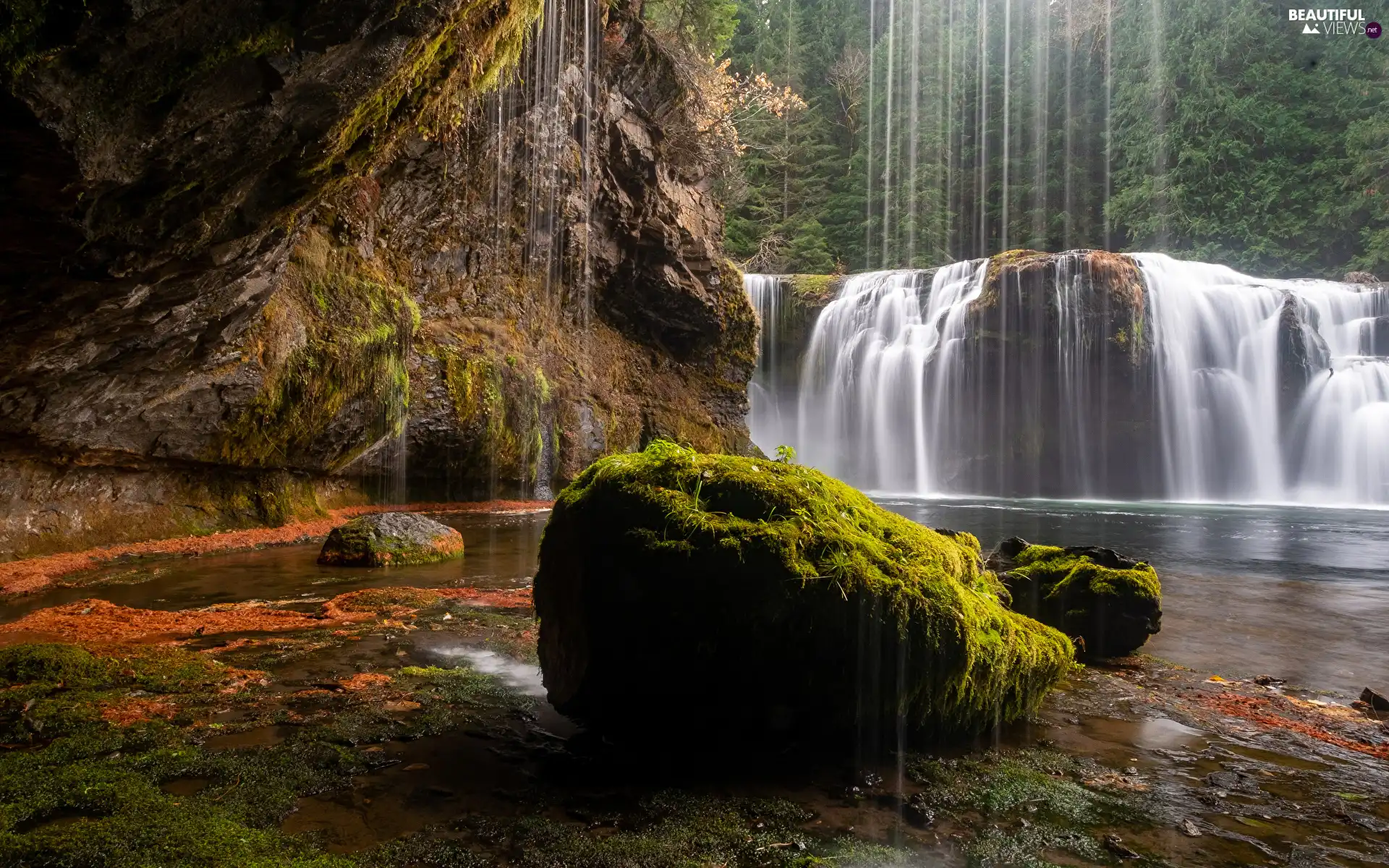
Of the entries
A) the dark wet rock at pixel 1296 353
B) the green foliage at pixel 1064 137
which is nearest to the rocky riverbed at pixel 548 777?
the dark wet rock at pixel 1296 353

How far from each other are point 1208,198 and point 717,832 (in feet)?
135

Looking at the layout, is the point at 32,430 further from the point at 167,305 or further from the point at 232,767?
the point at 232,767

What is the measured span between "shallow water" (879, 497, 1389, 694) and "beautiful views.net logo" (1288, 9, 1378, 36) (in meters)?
26.7

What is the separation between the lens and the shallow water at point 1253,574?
18.8 feet

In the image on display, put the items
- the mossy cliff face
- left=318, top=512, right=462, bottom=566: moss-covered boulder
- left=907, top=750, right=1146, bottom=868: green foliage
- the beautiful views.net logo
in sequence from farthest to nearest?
the beautiful views.net logo < left=318, top=512, right=462, bottom=566: moss-covered boulder < the mossy cliff face < left=907, top=750, right=1146, bottom=868: green foliage

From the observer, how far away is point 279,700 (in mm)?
3459

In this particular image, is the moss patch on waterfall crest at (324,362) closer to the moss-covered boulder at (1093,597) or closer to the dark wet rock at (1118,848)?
the moss-covered boulder at (1093,597)

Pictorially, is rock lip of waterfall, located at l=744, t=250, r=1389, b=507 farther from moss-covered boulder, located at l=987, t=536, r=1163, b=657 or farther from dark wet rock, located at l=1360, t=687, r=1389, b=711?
dark wet rock, located at l=1360, t=687, r=1389, b=711

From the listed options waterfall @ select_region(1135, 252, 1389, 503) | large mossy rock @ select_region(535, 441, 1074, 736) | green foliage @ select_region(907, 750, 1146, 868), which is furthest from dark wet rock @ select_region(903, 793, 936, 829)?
waterfall @ select_region(1135, 252, 1389, 503)

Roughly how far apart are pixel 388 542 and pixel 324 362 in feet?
11.5

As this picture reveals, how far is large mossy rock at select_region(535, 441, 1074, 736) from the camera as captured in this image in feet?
10.1

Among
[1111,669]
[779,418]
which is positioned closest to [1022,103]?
[779,418]

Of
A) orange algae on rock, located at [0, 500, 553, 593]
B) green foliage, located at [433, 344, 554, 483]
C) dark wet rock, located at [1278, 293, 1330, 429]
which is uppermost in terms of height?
dark wet rock, located at [1278, 293, 1330, 429]

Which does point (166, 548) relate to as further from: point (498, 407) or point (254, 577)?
point (498, 407)
